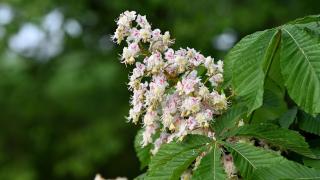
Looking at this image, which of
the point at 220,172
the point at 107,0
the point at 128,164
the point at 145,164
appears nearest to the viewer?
the point at 220,172

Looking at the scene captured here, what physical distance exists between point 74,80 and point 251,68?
8.87 metres

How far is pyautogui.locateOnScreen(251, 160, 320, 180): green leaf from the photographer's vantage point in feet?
4.52

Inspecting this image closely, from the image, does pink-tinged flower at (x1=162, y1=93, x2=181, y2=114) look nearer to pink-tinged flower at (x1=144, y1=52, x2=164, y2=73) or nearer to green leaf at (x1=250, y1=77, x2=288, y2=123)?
pink-tinged flower at (x1=144, y1=52, x2=164, y2=73)

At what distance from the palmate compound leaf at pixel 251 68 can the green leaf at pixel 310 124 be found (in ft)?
0.88

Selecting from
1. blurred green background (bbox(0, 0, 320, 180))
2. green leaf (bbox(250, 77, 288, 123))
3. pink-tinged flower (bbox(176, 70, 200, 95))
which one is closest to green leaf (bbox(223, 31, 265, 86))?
pink-tinged flower (bbox(176, 70, 200, 95))

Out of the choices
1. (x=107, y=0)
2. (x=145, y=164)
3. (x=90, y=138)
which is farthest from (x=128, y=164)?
(x=145, y=164)

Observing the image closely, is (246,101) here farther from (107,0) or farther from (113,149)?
(107,0)

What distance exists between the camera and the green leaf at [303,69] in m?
1.46

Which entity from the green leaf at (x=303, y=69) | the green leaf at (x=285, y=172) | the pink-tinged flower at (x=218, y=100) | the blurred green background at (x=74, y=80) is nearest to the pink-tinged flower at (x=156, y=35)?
the pink-tinged flower at (x=218, y=100)

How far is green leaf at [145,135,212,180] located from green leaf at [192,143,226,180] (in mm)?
30

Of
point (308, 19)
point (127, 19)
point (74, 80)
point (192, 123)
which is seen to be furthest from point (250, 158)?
point (74, 80)

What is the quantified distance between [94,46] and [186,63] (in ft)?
30.2

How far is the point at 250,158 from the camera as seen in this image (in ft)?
4.75

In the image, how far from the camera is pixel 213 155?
1.46 metres
